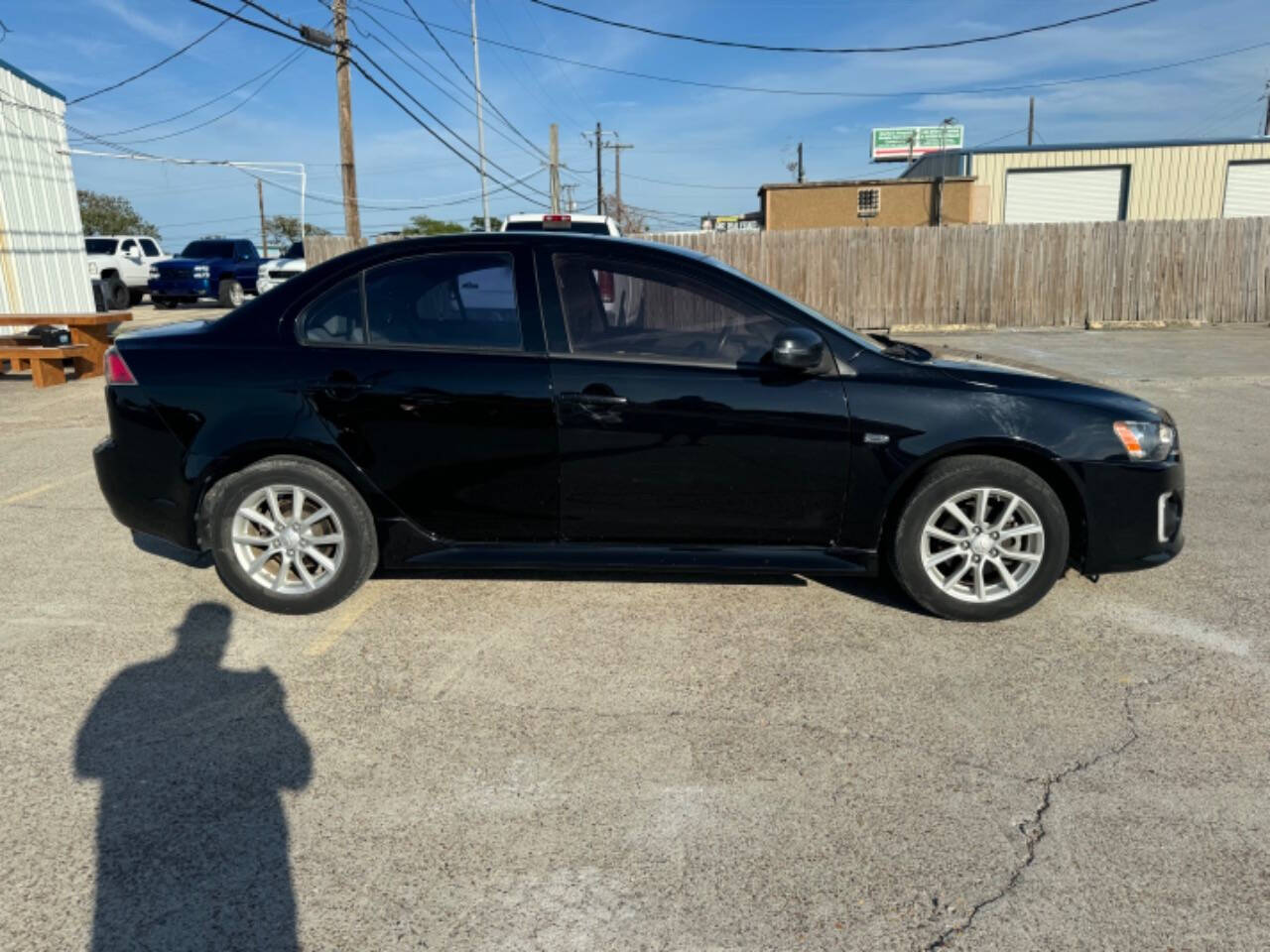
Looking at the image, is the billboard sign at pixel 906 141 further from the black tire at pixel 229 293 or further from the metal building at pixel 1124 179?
the black tire at pixel 229 293

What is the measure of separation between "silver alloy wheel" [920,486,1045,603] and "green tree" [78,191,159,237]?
68090mm

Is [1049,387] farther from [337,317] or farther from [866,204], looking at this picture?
[866,204]

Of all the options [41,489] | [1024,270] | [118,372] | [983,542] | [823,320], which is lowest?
[41,489]

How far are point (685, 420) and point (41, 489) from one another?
5.28 m

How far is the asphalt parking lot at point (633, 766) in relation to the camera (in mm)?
2246

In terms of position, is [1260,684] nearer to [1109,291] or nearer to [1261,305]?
[1109,291]

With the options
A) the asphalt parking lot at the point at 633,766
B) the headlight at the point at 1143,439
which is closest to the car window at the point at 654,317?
the asphalt parking lot at the point at 633,766

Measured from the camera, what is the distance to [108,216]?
6203 cm

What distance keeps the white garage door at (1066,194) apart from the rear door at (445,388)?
102ft

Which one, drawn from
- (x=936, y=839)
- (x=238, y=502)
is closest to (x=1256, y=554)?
(x=936, y=839)

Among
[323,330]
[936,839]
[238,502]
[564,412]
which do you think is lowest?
[936,839]

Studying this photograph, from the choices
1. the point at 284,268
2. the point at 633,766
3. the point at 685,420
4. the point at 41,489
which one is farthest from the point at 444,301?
the point at 284,268

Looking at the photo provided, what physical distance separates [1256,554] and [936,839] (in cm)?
347

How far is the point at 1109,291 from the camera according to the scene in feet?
61.0
